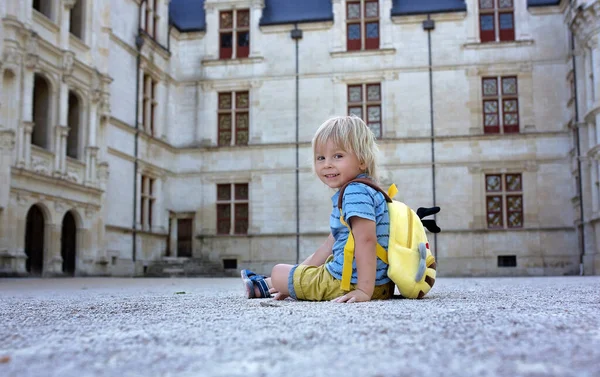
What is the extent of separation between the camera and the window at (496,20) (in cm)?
1705

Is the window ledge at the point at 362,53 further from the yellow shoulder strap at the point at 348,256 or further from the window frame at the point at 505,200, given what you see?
the yellow shoulder strap at the point at 348,256

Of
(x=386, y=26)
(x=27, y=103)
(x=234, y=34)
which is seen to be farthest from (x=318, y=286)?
(x=234, y=34)

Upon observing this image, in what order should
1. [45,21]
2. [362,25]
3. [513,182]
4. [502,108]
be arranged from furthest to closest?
[362,25] < [502,108] < [513,182] < [45,21]

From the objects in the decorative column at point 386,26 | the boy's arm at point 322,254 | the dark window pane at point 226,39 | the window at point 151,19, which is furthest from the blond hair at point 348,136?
the dark window pane at point 226,39

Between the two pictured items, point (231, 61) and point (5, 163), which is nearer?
point (5, 163)

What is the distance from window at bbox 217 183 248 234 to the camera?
57.4 feet

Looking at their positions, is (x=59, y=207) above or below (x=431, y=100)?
below

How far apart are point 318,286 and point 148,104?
14.1 m

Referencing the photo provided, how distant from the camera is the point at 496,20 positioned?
673 inches

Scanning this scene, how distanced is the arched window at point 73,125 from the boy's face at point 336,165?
11.2 metres

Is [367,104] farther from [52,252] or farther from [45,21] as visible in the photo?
[52,252]

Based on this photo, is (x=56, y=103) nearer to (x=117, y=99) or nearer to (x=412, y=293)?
(x=117, y=99)

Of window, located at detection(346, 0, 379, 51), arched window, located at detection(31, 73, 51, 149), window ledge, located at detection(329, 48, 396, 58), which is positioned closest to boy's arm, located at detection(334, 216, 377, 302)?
arched window, located at detection(31, 73, 51, 149)

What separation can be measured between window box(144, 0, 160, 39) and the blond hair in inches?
581
